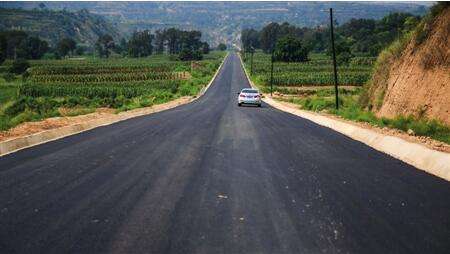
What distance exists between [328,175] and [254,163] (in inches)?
85.4

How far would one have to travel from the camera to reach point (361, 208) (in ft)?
27.3

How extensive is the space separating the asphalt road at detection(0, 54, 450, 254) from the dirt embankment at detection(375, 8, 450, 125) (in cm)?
803

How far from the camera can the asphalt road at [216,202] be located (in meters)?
6.51

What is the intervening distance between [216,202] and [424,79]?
1803 centimetres

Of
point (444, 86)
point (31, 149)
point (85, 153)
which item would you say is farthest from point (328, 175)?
point (444, 86)

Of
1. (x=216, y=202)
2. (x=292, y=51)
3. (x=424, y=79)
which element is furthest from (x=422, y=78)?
(x=292, y=51)

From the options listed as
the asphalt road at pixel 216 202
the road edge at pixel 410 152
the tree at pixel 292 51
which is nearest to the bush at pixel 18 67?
the tree at pixel 292 51

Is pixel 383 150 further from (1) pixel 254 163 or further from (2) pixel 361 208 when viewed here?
(2) pixel 361 208

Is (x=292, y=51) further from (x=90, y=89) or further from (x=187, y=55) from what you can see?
(x=90, y=89)

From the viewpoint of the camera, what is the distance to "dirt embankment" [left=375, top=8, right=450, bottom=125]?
69.7ft

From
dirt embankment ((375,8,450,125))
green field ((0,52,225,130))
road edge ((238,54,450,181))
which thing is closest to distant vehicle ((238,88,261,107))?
green field ((0,52,225,130))

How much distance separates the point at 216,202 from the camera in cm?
855

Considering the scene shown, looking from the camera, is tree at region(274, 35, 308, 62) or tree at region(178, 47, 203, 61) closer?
tree at region(274, 35, 308, 62)

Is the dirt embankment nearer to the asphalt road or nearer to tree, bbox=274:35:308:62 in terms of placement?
the asphalt road
